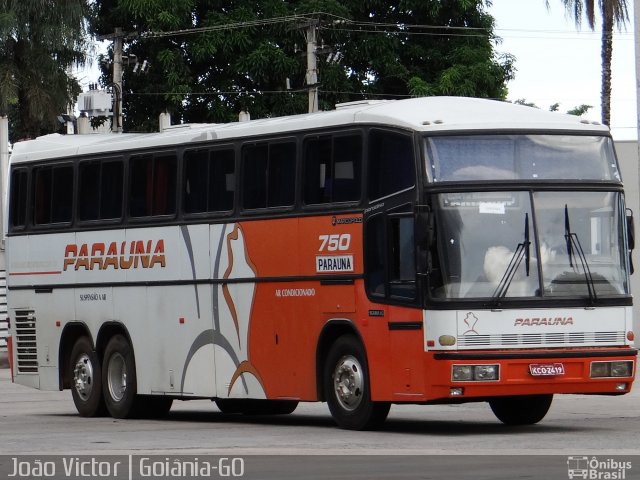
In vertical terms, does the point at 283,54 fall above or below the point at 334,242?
above

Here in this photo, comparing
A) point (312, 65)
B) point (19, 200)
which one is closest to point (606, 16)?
point (312, 65)

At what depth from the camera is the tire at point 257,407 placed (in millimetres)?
23234

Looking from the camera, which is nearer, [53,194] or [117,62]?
[53,194]

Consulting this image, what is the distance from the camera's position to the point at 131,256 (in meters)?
23.0

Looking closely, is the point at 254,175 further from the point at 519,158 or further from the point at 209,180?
the point at 519,158

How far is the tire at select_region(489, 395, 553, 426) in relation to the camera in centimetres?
1984

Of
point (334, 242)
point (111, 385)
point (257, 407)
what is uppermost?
point (334, 242)

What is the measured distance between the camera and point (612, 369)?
725 inches

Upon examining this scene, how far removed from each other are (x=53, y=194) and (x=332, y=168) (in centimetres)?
643

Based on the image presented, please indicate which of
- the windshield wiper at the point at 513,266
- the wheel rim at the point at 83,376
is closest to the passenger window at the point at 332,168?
the windshield wiper at the point at 513,266

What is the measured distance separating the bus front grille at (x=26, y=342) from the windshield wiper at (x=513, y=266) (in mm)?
9121

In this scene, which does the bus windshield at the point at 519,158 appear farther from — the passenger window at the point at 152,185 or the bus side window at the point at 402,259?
the passenger window at the point at 152,185

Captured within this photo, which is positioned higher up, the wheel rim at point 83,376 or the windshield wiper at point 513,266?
the windshield wiper at point 513,266
